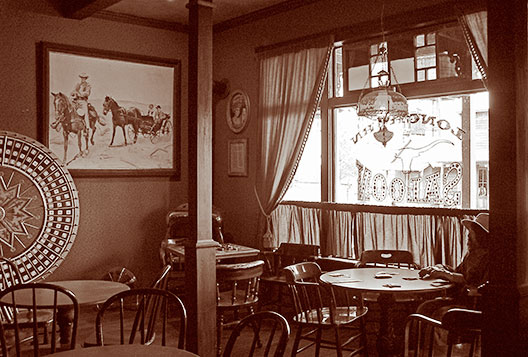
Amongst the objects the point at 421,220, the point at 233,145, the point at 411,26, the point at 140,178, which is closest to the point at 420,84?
the point at 411,26

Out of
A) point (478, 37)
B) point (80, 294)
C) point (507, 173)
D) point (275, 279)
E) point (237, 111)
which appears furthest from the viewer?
point (237, 111)

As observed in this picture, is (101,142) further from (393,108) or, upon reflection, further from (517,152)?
(517,152)

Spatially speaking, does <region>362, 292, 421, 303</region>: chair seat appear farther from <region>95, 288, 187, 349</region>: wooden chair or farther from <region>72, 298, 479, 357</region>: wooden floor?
<region>95, 288, 187, 349</region>: wooden chair

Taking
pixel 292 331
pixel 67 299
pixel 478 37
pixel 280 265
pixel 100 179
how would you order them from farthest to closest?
pixel 100 179 < pixel 280 265 < pixel 292 331 < pixel 478 37 < pixel 67 299

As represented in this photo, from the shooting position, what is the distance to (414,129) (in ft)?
17.6

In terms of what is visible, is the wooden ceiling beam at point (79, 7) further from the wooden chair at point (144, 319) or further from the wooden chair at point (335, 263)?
the wooden chair at point (335, 263)

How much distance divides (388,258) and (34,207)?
3592 millimetres

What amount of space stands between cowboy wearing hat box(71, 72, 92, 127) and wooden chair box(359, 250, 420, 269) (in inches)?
136

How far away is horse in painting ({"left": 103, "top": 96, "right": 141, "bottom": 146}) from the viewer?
6.73m

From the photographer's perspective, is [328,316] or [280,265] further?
[280,265]

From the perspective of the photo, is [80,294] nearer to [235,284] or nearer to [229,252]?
[235,284]

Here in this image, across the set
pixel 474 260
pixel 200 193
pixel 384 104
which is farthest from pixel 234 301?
pixel 384 104

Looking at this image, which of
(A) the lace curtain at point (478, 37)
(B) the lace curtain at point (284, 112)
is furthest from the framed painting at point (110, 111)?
(A) the lace curtain at point (478, 37)

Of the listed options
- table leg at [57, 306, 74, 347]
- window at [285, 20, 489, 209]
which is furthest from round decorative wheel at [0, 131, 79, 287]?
window at [285, 20, 489, 209]
